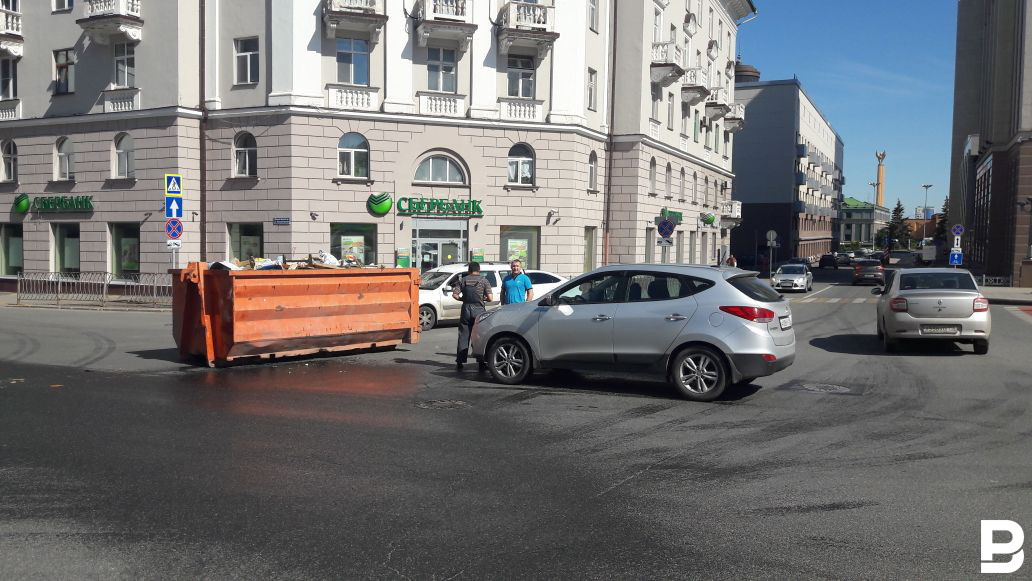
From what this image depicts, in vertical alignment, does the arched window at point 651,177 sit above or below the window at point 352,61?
below

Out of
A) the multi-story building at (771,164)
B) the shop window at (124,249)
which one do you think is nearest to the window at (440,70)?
the shop window at (124,249)

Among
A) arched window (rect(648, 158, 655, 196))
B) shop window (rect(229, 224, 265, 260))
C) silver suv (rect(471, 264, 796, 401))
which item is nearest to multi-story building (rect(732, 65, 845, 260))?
arched window (rect(648, 158, 655, 196))

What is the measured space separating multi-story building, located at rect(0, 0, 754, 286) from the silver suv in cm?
1905

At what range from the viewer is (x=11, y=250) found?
1309 inches

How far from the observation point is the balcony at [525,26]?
30.3 metres

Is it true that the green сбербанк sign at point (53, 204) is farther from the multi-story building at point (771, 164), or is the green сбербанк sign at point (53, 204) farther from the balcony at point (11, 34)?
the multi-story building at point (771, 164)

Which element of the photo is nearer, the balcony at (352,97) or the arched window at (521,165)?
the balcony at (352,97)

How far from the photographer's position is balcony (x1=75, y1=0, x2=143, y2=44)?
2906 cm

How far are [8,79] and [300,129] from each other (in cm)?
1320

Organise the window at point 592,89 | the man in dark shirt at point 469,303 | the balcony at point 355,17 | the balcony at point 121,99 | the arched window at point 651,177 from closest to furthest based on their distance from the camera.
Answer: the man in dark shirt at point 469,303 → the balcony at point 355,17 → the balcony at point 121,99 → the window at point 592,89 → the arched window at point 651,177

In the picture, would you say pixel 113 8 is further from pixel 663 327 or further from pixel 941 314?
pixel 941 314

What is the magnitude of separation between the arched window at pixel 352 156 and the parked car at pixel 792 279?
65.4 ft

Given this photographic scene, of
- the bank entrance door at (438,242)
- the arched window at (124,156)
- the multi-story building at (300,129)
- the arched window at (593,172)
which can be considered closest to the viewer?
the multi-story building at (300,129)

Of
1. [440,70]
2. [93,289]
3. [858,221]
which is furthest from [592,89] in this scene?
[858,221]
